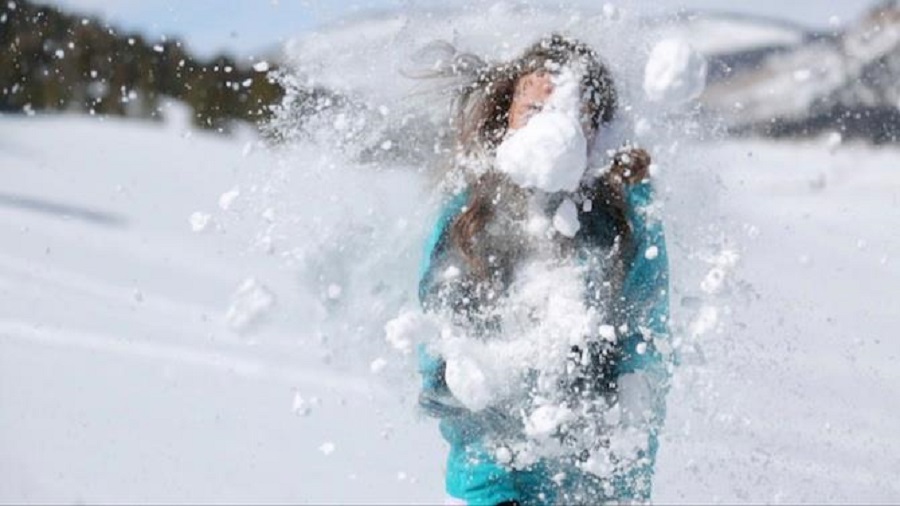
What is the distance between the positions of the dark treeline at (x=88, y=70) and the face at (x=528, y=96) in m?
7.13

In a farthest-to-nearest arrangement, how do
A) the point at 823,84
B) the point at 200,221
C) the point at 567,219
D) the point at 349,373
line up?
1. the point at 823,84
2. the point at 349,373
3. the point at 200,221
4. the point at 567,219

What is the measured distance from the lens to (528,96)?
239cm

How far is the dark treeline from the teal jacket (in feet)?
24.0

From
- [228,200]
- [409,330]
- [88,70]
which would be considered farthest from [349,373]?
[88,70]

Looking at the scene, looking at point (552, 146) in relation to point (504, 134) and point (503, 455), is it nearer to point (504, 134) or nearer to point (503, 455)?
point (504, 134)

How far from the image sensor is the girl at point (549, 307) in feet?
7.52

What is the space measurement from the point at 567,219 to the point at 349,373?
5.72ft

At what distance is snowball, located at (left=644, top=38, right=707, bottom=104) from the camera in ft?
8.02

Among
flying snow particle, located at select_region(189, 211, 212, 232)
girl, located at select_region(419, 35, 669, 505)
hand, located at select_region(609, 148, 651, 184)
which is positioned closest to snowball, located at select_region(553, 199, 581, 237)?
girl, located at select_region(419, 35, 669, 505)

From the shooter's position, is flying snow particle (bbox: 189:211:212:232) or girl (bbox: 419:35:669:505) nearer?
girl (bbox: 419:35:669:505)

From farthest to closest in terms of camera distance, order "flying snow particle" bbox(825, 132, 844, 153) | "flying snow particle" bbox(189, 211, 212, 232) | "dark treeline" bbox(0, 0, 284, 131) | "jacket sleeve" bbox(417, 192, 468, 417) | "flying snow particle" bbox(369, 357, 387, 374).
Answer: "dark treeline" bbox(0, 0, 284, 131) < "flying snow particle" bbox(189, 211, 212, 232) < "flying snow particle" bbox(825, 132, 844, 153) < "flying snow particle" bbox(369, 357, 387, 374) < "jacket sleeve" bbox(417, 192, 468, 417)

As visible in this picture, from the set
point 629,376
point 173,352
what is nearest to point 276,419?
point 173,352

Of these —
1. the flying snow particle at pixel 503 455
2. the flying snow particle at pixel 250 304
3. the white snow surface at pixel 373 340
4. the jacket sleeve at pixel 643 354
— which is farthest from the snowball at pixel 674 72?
the flying snow particle at pixel 250 304

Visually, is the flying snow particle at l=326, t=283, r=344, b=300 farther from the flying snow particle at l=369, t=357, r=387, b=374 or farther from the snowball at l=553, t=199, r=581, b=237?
the snowball at l=553, t=199, r=581, b=237
